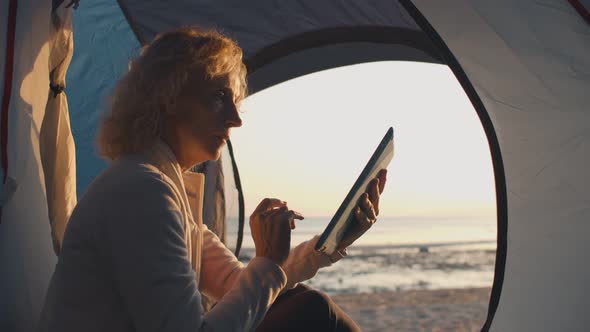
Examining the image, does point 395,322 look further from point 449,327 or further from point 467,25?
point 467,25

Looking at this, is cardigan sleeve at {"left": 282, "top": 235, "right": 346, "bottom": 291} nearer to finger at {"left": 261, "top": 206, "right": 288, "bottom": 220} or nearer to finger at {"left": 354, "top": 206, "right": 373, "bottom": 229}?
finger at {"left": 354, "top": 206, "right": 373, "bottom": 229}

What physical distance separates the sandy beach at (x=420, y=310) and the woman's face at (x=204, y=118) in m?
3.63

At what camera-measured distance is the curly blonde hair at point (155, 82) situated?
3.80 feet

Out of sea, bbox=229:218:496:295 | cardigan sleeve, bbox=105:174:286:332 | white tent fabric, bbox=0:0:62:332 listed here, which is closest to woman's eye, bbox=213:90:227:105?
cardigan sleeve, bbox=105:174:286:332

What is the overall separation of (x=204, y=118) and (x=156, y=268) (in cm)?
34

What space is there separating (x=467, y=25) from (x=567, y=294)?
757mm

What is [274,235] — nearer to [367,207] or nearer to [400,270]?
[367,207]

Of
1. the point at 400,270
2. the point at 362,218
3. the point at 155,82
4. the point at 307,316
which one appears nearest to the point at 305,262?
the point at 362,218

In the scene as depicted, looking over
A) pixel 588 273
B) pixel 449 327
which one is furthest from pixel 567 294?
pixel 449 327

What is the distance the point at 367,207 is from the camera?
1.48m

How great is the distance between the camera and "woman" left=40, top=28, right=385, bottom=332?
0.95 metres

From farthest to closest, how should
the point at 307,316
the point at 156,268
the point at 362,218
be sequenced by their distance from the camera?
the point at 362,218, the point at 307,316, the point at 156,268

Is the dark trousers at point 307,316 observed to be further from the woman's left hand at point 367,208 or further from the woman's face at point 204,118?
the woman's face at point 204,118

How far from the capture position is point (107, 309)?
1.00m
